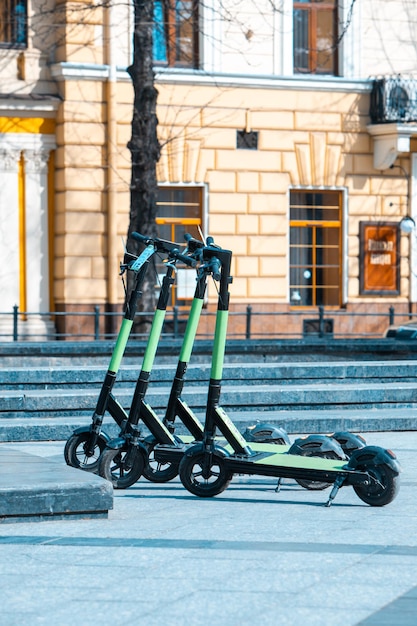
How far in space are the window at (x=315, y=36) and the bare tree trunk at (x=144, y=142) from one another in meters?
7.28

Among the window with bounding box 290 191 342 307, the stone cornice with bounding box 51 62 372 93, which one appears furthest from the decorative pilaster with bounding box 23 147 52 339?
the window with bounding box 290 191 342 307

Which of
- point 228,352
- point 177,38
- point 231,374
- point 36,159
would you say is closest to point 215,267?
point 231,374

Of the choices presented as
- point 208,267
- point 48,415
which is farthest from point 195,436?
point 48,415

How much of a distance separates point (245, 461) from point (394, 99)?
2096 cm

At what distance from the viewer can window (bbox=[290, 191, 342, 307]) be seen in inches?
1123

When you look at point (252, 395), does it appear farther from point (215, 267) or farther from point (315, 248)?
point (315, 248)

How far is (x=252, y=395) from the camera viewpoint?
12.3m

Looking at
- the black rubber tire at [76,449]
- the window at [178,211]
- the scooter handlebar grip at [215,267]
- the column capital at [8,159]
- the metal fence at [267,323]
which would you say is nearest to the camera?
the scooter handlebar grip at [215,267]

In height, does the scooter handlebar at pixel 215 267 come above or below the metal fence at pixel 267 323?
above

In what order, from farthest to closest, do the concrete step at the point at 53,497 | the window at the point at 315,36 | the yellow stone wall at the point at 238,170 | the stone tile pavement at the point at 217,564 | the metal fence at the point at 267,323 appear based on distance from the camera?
the window at the point at 315,36 → the yellow stone wall at the point at 238,170 → the metal fence at the point at 267,323 → the concrete step at the point at 53,497 → the stone tile pavement at the point at 217,564

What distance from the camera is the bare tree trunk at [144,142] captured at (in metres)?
21.2

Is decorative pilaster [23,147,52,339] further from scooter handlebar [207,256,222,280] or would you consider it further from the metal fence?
scooter handlebar [207,256,222,280]

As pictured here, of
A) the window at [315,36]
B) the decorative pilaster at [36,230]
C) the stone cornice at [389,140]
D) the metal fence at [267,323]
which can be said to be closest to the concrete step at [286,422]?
the metal fence at [267,323]

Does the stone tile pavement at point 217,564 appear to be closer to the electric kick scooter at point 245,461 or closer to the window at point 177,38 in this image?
the electric kick scooter at point 245,461
